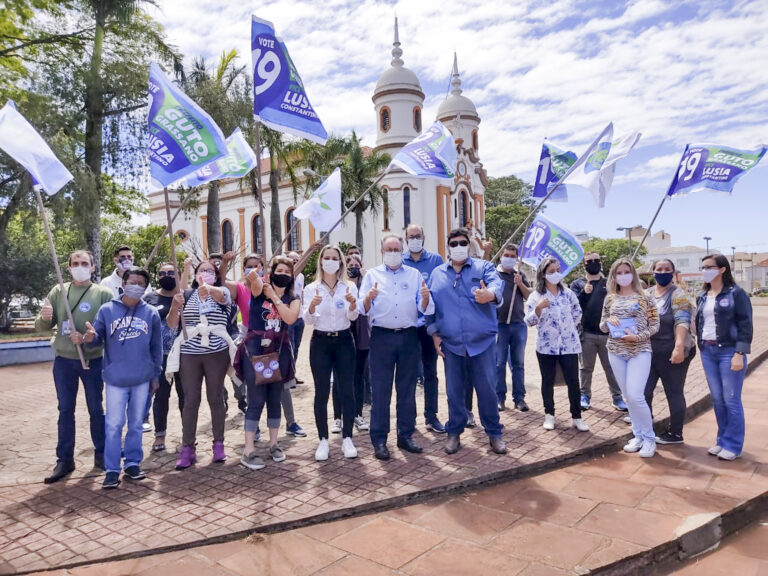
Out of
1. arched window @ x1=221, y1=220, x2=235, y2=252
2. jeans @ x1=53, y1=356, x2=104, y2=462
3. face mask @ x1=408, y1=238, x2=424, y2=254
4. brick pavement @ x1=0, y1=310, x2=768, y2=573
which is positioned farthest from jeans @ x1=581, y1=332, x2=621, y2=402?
arched window @ x1=221, y1=220, x2=235, y2=252

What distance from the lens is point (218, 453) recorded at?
15.8 feet

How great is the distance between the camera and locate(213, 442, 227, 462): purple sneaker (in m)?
4.79

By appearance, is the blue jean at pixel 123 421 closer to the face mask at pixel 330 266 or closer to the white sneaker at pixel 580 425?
the face mask at pixel 330 266

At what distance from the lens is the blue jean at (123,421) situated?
4391mm

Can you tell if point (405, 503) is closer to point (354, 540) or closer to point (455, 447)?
point (354, 540)

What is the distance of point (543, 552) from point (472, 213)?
3893 cm

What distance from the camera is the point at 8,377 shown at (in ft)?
35.3

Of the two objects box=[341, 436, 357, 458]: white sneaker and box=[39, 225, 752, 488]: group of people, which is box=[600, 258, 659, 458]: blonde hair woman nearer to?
box=[39, 225, 752, 488]: group of people

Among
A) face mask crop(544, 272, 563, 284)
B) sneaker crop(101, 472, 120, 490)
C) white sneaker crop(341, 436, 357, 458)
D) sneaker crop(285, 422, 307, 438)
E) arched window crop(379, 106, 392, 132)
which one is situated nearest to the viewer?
sneaker crop(101, 472, 120, 490)

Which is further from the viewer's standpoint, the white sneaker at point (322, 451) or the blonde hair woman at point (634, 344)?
the blonde hair woman at point (634, 344)

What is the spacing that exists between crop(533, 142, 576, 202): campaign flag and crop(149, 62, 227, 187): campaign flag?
14.0 feet

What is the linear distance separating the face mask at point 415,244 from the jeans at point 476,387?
120 cm

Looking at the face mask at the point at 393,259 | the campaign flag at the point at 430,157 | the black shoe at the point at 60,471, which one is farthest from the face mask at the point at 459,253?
the black shoe at the point at 60,471

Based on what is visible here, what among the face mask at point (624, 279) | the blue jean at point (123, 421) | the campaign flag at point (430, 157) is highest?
the campaign flag at point (430, 157)
